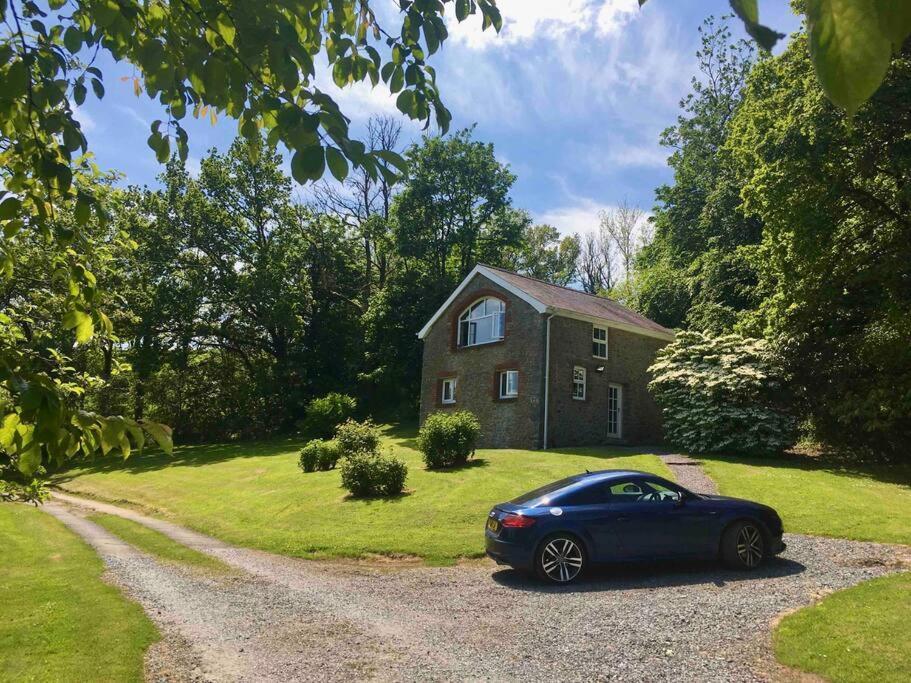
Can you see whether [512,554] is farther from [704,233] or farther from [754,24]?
[704,233]

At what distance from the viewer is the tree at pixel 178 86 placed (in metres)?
2.33

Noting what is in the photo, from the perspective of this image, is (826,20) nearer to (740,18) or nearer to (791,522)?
(740,18)

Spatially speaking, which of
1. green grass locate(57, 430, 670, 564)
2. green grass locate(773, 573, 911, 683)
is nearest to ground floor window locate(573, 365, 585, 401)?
green grass locate(57, 430, 670, 564)

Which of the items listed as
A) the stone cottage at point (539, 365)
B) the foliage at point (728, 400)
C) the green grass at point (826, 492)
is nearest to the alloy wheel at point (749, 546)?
the green grass at point (826, 492)

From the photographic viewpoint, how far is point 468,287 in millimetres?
29844

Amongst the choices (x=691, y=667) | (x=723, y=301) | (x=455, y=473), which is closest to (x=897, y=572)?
(x=691, y=667)

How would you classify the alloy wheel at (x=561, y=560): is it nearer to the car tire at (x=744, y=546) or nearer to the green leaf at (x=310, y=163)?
the car tire at (x=744, y=546)

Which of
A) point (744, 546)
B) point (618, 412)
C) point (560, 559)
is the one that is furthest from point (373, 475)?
point (618, 412)

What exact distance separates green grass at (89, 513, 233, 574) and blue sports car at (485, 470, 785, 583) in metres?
5.57

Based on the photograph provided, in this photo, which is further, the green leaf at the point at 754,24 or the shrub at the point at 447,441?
the shrub at the point at 447,441

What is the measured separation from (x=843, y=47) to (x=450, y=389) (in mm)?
29793

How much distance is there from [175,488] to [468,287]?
49.8 ft

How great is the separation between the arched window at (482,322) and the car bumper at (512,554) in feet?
58.3

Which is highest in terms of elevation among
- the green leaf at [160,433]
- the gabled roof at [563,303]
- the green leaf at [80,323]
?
the gabled roof at [563,303]
